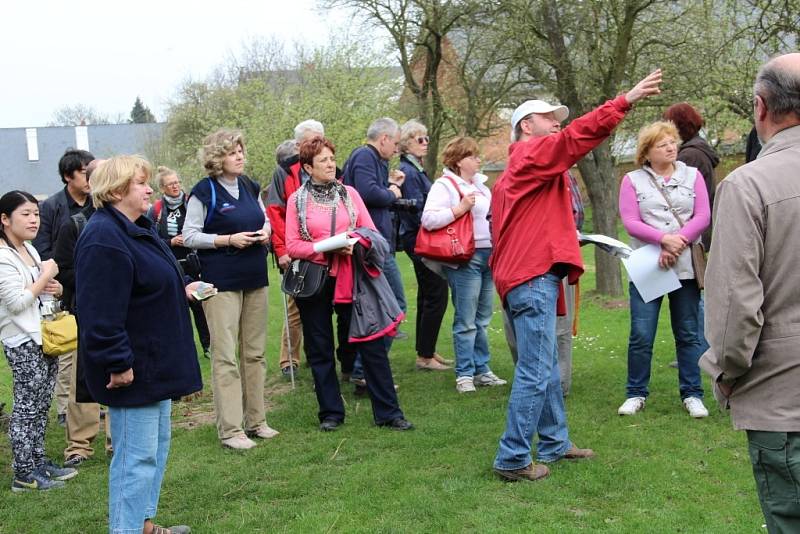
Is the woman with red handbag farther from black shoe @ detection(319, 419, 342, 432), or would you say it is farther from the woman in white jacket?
the woman in white jacket

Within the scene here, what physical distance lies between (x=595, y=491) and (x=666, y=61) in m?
9.54

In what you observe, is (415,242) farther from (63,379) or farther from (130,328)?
(130,328)

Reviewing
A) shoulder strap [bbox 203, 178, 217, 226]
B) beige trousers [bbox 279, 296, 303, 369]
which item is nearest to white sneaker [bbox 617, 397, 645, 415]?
shoulder strap [bbox 203, 178, 217, 226]

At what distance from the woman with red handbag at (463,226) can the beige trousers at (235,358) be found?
6.18 feet

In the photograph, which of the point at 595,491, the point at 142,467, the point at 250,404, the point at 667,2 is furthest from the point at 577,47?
the point at 142,467

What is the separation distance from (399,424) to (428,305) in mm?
2238

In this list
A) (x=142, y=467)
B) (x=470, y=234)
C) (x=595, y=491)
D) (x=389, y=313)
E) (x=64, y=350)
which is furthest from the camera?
(x=470, y=234)

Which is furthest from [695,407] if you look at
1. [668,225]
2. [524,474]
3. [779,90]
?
[779,90]

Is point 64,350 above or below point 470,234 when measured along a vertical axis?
below

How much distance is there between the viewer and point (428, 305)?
8781 mm

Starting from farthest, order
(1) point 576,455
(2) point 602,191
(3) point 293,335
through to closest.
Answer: (2) point 602,191 < (3) point 293,335 < (1) point 576,455

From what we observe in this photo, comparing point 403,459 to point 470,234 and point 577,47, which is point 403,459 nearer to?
point 470,234

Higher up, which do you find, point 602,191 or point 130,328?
point 602,191

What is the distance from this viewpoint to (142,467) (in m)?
4.39
